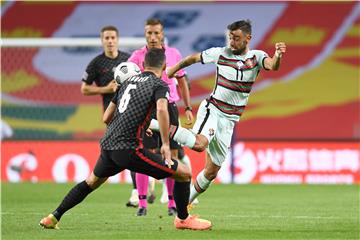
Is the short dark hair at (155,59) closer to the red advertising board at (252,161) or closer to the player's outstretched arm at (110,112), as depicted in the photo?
the player's outstretched arm at (110,112)

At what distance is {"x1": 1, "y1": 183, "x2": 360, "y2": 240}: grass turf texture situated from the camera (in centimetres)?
892

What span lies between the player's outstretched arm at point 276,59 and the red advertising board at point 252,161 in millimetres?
7746

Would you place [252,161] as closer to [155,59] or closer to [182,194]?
[182,194]

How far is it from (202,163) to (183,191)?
→ 8.26 metres

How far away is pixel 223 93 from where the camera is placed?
1035cm

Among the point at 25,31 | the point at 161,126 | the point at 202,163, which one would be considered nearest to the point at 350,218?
the point at 161,126

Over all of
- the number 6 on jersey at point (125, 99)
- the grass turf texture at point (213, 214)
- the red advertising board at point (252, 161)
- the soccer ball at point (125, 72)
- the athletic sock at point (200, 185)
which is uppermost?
the soccer ball at point (125, 72)

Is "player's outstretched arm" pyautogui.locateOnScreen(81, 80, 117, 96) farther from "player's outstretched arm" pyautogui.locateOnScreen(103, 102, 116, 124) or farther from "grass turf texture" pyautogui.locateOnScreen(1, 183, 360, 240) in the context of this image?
"player's outstretched arm" pyautogui.locateOnScreen(103, 102, 116, 124)

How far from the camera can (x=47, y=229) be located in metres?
9.20

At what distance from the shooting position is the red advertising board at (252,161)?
17.7 metres

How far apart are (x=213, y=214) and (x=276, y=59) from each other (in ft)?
7.27

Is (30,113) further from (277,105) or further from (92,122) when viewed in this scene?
(277,105)

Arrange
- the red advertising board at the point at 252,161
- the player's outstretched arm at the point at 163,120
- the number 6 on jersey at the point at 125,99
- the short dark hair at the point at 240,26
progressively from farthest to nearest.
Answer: the red advertising board at the point at 252,161
the short dark hair at the point at 240,26
the number 6 on jersey at the point at 125,99
the player's outstretched arm at the point at 163,120

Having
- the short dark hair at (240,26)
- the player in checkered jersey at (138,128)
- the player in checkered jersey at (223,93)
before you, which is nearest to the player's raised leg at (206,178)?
the player in checkered jersey at (223,93)
